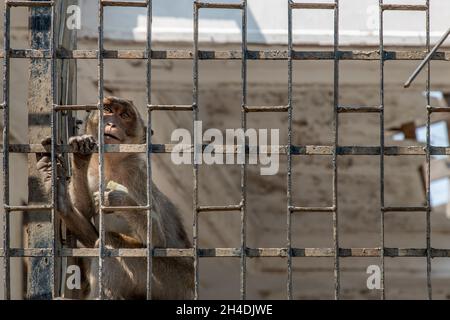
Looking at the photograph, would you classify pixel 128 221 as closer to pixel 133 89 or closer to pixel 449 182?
pixel 133 89

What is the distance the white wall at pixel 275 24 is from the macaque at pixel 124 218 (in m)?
0.76

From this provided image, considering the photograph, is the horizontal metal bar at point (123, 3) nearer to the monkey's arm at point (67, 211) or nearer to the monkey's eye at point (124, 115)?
the monkey's arm at point (67, 211)

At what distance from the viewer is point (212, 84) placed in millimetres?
10969

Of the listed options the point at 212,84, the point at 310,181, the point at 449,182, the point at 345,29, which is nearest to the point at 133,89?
the point at 212,84

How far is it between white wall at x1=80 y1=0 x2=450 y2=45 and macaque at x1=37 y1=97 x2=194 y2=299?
76 centimetres

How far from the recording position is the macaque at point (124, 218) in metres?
8.56

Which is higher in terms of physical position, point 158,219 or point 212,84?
point 212,84

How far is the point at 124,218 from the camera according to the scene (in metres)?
8.98

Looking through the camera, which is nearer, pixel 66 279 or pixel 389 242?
pixel 66 279

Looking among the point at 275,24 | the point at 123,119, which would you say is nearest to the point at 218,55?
the point at 123,119

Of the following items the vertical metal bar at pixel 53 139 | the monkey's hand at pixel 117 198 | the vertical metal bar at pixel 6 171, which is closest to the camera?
the vertical metal bar at pixel 6 171

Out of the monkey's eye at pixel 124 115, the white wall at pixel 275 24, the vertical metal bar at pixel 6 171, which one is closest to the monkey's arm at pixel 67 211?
the vertical metal bar at pixel 6 171
